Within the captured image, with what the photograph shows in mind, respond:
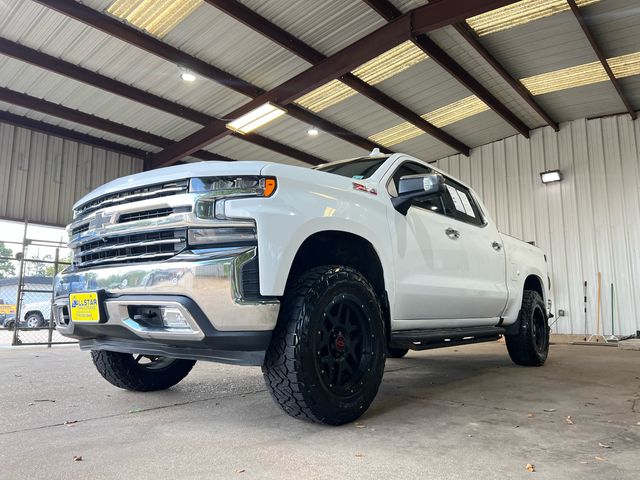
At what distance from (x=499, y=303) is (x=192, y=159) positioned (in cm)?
1090

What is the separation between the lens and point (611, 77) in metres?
9.77

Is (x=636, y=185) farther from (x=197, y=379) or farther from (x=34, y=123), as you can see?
(x=34, y=123)

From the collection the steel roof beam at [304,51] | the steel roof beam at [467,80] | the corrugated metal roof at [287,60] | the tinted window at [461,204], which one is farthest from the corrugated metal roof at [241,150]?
the tinted window at [461,204]

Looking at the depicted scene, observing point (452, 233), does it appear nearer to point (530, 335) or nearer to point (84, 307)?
point (530, 335)

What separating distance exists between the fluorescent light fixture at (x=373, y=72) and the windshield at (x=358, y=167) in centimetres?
539

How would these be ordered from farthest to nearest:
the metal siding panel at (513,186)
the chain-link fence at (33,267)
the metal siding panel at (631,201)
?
the metal siding panel at (513,186) < the metal siding panel at (631,201) < the chain-link fence at (33,267)

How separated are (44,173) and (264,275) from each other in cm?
1095

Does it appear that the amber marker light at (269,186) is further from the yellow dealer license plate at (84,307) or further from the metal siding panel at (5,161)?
the metal siding panel at (5,161)

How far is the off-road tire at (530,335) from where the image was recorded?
A: 4.95m

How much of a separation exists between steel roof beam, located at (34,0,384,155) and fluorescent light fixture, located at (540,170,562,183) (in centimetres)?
610

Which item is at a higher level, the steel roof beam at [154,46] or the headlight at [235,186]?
the steel roof beam at [154,46]

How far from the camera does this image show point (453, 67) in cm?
932

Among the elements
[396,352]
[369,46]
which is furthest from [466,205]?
[369,46]

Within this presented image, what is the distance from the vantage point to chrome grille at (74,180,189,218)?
243 centimetres
